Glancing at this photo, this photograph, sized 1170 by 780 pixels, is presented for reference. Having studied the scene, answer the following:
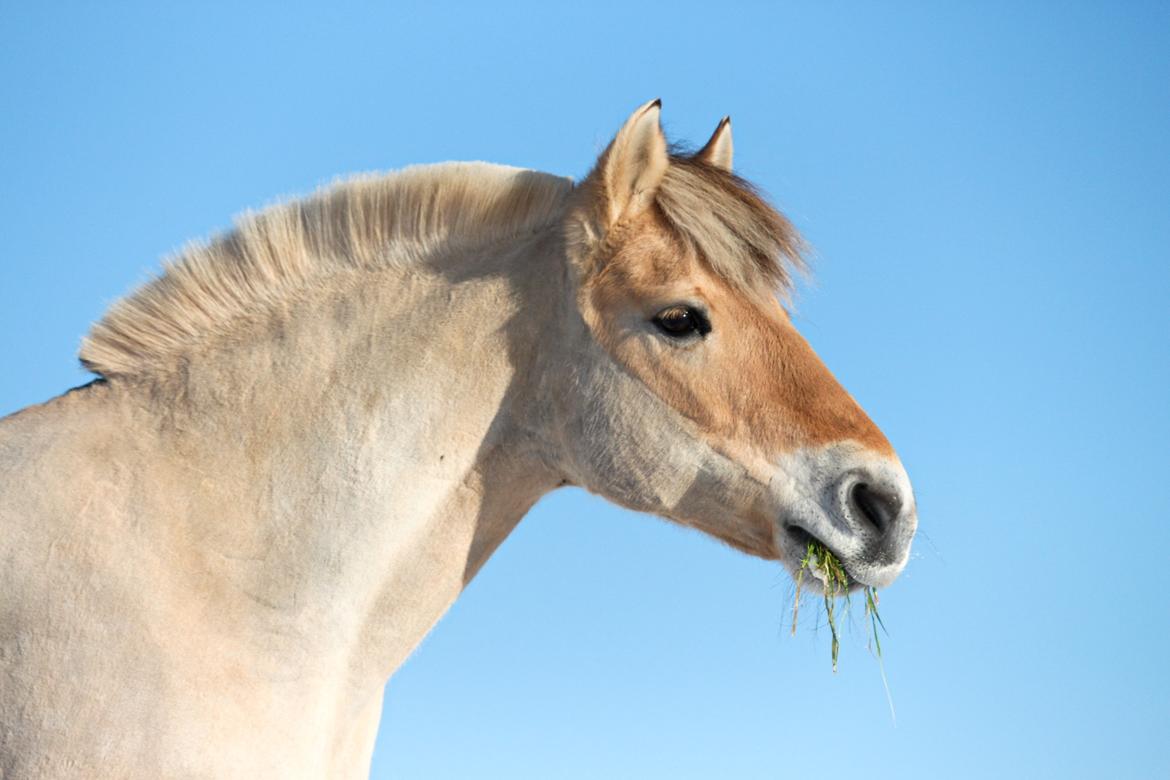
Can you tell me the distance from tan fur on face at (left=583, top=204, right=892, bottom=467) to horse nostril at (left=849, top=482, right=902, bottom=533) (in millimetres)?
192

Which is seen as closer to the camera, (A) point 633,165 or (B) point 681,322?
(B) point 681,322

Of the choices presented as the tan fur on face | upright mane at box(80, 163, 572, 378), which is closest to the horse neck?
upright mane at box(80, 163, 572, 378)

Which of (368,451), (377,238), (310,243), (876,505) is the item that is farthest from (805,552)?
(310,243)

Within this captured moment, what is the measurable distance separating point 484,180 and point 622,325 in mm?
898

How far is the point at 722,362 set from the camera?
4812 millimetres

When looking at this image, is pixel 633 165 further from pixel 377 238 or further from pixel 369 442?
pixel 369 442

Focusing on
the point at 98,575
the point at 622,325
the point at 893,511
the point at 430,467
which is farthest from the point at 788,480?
the point at 98,575

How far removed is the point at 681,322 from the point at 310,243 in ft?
5.13

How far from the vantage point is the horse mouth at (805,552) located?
465 cm

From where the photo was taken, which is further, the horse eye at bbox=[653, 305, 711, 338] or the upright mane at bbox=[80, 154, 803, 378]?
the horse eye at bbox=[653, 305, 711, 338]

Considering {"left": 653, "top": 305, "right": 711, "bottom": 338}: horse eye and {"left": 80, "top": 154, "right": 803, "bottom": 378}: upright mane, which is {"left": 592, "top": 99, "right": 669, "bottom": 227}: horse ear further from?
{"left": 653, "top": 305, "right": 711, "bottom": 338}: horse eye

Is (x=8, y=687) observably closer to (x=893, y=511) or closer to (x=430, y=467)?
(x=430, y=467)

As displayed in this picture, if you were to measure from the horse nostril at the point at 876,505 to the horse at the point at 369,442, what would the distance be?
0.01 m

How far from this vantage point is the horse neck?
13.9 feet
